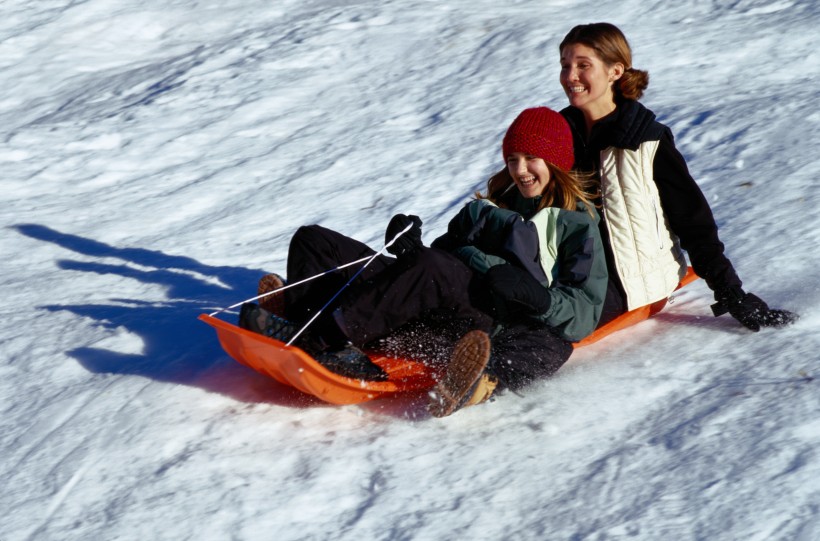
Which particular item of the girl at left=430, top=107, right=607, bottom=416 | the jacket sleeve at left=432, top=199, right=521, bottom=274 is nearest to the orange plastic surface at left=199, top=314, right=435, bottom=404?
the girl at left=430, top=107, right=607, bottom=416

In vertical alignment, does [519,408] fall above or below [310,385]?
below

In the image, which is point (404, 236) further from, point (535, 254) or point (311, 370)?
point (311, 370)

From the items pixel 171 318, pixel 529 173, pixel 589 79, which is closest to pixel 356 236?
pixel 171 318

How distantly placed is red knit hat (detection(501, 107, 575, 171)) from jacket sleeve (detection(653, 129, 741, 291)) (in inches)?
12.5

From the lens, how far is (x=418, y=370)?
314 cm

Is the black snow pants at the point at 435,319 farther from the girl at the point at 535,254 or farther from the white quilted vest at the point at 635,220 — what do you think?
the white quilted vest at the point at 635,220

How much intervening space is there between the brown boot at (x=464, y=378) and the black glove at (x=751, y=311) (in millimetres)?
965

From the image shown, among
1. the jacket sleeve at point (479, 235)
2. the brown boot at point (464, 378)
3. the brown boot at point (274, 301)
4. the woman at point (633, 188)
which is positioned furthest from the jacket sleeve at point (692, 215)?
the brown boot at point (274, 301)

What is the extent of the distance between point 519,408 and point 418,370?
1.15 feet

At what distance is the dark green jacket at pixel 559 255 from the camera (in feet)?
10.6

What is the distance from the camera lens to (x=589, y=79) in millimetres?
3457

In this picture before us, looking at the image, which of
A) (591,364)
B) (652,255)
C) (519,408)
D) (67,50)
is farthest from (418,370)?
(67,50)

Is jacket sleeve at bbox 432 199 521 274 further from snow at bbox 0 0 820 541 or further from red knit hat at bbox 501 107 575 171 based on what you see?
snow at bbox 0 0 820 541

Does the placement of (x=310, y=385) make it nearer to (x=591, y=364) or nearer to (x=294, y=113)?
(x=591, y=364)
